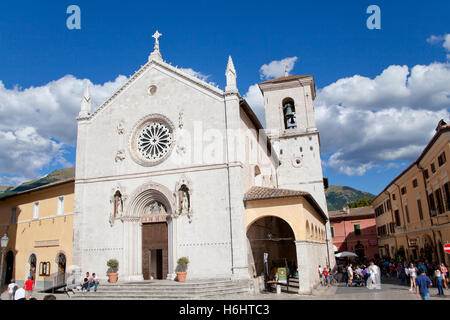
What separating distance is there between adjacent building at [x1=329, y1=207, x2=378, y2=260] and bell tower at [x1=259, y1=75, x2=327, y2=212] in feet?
70.1

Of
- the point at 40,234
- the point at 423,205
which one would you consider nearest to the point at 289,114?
the point at 423,205

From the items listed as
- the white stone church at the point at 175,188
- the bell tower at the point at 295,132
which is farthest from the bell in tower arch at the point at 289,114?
the white stone church at the point at 175,188

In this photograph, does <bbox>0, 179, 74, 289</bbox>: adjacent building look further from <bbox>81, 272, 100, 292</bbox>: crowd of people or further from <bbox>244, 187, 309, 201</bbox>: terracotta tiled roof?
<bbox>244, 187, 309, 201</bbox>: terracotta tiled roof

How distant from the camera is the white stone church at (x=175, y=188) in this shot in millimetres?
19281

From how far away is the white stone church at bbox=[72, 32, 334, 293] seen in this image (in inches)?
759

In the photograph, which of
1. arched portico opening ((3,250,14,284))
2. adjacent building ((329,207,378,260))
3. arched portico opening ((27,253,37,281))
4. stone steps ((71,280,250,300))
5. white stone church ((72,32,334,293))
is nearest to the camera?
stone steps ((71,280,250,300))

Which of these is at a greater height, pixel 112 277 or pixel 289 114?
pixel 289 114

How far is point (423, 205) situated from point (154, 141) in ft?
66.1

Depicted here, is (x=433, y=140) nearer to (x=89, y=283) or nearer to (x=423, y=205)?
(x=423, y=205)

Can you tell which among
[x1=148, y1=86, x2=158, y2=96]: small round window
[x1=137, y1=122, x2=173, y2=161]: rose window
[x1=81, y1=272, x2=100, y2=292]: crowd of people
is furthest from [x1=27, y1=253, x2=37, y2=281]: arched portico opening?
[x1=148, y1=86, x2=158, y2=96]: small round window

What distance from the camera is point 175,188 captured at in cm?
2106

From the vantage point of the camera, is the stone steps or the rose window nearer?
the stone steps

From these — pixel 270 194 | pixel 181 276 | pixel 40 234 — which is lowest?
pixel 181 276
